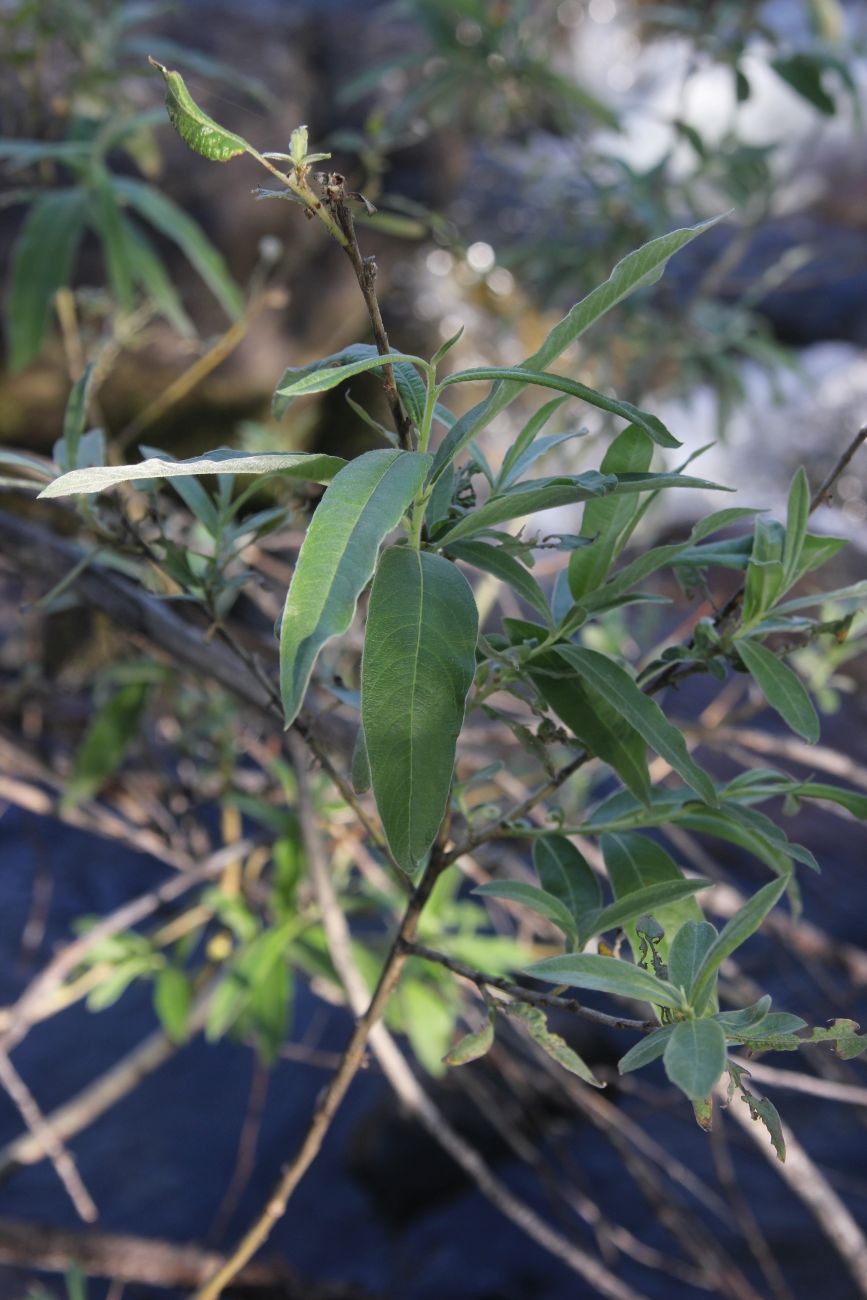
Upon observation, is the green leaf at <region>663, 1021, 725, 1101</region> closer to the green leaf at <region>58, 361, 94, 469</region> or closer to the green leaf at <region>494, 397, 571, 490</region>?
the green leaf at <region>494, 397, 571, 490</region>


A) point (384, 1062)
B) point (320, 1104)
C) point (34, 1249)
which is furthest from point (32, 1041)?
point (320, 1104)

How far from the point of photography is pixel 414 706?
0.41 meters

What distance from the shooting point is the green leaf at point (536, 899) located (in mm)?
511

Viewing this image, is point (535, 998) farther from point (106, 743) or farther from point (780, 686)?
point (106, 743)

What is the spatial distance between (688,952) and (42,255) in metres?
1.12

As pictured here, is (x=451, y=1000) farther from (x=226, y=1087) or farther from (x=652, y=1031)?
(x=226, y=1087)

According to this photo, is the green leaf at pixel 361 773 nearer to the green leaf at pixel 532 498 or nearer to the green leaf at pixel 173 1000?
the green leaf at pixel 532 498

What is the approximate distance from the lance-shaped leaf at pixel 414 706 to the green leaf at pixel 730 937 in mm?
126

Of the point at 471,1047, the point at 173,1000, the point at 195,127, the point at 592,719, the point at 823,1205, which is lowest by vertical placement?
the point at 173,1000

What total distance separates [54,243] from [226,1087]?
1720 millimetres

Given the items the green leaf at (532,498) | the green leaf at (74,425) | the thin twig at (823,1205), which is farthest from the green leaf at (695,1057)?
the green leaf at (74,425)

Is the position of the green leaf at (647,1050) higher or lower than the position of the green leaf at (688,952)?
lower

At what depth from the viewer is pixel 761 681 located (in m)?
0.50

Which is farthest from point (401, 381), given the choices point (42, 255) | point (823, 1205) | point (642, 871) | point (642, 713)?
point (42, 255)
